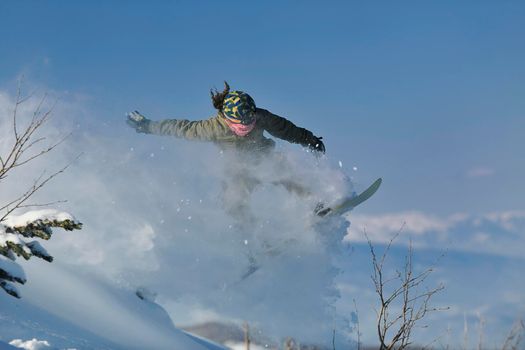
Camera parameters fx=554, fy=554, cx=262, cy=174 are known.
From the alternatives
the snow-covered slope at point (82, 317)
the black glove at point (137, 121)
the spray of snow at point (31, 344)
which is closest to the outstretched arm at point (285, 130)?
the black glove at point (137, 121)

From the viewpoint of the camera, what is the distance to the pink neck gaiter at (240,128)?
8602 mm

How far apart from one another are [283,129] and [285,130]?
1.5 inches

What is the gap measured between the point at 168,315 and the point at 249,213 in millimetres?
2207

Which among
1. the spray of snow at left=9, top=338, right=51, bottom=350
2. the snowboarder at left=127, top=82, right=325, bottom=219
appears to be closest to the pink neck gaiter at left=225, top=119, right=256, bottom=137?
the snowboarder at left=127, top=82, right=325, bottom=219

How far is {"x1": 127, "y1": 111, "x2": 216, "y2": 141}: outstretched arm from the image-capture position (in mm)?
8938

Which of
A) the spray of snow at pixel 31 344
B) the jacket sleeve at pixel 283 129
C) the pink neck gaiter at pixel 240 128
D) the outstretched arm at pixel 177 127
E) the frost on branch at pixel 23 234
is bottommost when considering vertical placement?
the spray of snow at pixel 31 344

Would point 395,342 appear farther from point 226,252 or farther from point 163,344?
point 226,252

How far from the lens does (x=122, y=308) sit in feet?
26.6

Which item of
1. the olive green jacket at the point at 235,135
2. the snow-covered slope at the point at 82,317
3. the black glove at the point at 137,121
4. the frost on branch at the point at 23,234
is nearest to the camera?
the frost on branch at the point at 23,234

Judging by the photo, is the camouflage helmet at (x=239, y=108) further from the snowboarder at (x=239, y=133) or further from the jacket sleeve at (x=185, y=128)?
the jacket sleeve at (x=185, y=128)

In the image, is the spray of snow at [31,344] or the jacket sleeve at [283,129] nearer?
the spray of snow at [31,344]

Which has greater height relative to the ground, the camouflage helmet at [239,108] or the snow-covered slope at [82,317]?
the camouflage helmet at [239,108]

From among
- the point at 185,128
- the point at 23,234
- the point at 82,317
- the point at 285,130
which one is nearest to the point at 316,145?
the point at 285,130

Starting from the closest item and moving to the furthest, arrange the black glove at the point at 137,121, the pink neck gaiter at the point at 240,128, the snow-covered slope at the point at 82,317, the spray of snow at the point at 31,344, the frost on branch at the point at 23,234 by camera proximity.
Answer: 1. the frost on branch at the point at 23,234
2. the spray of snow at the point at 31,344
3. the snow-covered slope at the point at 82,317
4. the pink neck gaiter at the point at 240,128
5. the black glove at the point at 137,121
